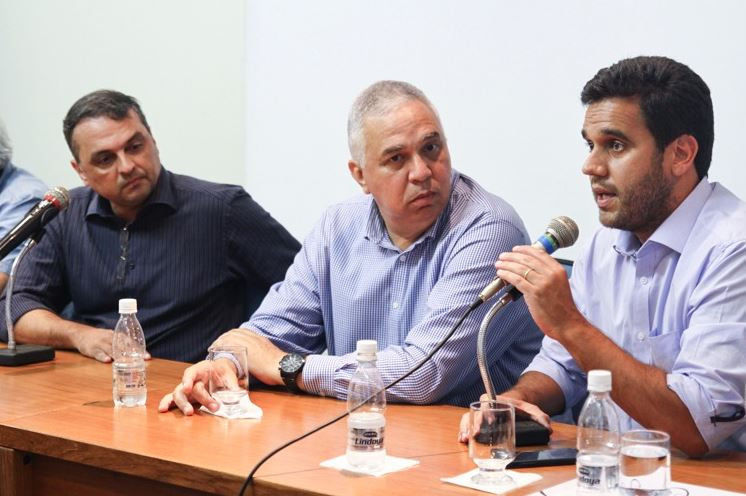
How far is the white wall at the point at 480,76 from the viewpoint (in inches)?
116

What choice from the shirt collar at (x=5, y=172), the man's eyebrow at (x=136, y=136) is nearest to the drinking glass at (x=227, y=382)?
the man's eyebrow at (x=136, y=136)

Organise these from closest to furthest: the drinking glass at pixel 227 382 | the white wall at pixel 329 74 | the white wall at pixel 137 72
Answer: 1. the drinking glass at pixel 227 382
2. the white wall at pixel 329 74
3. the white wall at pixel 137 72

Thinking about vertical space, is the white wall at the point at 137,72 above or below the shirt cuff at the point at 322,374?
above

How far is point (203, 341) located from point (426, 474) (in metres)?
1.63

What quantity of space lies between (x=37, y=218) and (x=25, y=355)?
38 cm

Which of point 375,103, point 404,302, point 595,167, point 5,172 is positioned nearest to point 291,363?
point 404,302

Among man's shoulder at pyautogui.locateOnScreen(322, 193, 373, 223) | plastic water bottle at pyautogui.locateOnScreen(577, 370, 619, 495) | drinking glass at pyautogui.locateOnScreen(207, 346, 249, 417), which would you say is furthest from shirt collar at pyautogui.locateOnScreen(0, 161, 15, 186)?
plastic water bottle at pyautogui.locateOnScreen(577, 370, 619, 495)

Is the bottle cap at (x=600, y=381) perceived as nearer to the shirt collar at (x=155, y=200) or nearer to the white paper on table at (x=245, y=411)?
the white paper on table at (x=245, y=411)

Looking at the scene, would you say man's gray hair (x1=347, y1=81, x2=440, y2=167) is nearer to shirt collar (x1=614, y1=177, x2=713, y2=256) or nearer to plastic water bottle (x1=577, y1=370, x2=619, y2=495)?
shirt collar (x1=614, y1=177, x2=713, y2=256)

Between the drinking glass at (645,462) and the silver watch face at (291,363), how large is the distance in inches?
39.8

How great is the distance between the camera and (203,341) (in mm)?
3338

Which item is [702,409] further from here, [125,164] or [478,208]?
[125,164]

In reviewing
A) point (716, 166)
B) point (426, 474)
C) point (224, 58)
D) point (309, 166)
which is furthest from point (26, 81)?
point (426, 474)

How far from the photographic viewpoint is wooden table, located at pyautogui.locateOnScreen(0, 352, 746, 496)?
1819 mm
